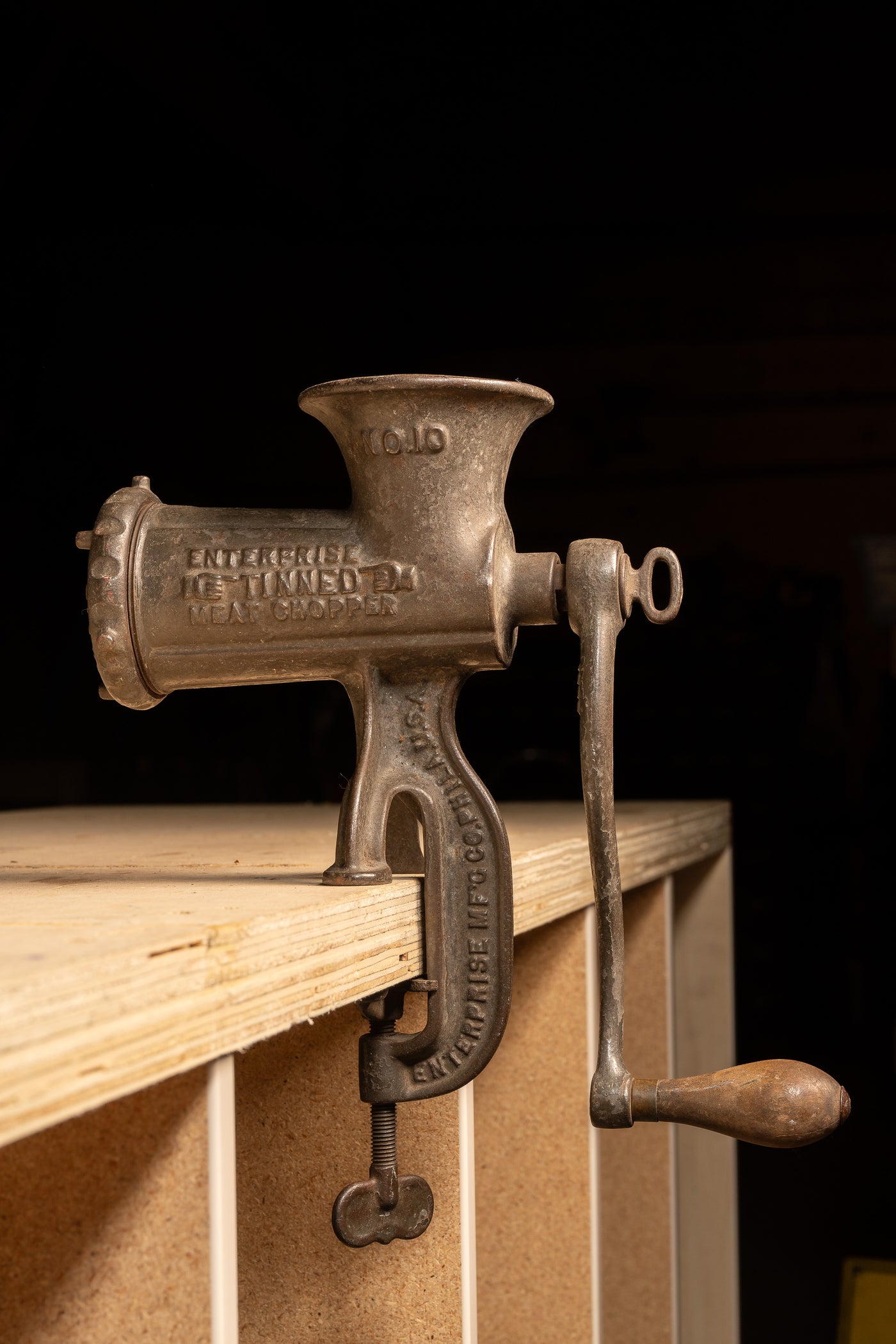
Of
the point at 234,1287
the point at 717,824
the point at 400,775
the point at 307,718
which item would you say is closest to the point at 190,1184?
the point at 234,1287

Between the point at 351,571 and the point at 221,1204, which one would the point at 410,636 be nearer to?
the point at 351,571

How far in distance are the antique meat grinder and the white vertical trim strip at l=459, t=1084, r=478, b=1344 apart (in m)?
0.07

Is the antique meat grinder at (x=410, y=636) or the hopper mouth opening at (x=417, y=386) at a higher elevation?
the hopper mouth opening at (x=417, y=386)

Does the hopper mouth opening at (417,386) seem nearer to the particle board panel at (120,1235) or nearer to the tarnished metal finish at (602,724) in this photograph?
the tarnished metal finish at (602,724)

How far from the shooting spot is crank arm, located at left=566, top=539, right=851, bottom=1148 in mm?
740

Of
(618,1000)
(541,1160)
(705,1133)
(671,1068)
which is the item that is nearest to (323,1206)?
(618,1000)

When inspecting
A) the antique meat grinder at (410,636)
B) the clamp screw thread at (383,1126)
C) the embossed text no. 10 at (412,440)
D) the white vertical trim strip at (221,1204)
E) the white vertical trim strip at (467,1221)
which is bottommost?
the white vertical trim strip at (467,1221)

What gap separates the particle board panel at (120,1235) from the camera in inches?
22.6

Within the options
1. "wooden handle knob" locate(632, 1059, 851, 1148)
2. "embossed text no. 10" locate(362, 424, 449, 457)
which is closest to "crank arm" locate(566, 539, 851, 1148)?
"wooden handle knob" locate(632, 1059, 851, 1148)

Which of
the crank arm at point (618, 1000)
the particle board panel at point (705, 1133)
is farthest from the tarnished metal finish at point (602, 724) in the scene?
the particle board panel at point (705, 1133)

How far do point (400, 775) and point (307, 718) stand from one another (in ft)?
7.09

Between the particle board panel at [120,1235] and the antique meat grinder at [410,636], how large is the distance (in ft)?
0.68

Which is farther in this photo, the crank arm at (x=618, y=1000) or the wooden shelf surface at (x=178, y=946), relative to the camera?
the crank arm at (x=618, y=1000)

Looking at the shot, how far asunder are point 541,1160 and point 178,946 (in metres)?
0.70
